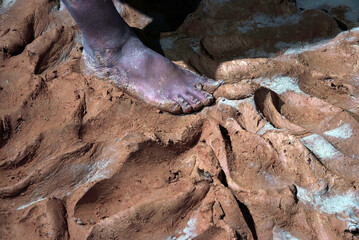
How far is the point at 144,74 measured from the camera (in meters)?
1.72

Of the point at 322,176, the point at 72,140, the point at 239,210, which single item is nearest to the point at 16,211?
the point at 72,140

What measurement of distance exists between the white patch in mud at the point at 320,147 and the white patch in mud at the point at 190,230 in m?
0.58

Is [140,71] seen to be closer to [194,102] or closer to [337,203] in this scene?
[194,102]

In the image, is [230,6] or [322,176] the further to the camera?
[230,6]

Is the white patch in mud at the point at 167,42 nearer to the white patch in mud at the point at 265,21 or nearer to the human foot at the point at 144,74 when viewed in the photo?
the human foot at the point at 144,74

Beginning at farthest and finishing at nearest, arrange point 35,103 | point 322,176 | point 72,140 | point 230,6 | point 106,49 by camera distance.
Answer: point 230,6
point 106,49
point 35,103
point 72,140
point 322,176

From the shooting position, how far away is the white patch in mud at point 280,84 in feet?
5.49

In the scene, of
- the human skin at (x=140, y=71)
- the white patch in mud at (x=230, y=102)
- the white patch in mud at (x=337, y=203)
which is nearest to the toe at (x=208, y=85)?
the human skin at (x=140, y=71)

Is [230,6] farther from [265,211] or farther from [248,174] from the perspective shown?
[265,211]

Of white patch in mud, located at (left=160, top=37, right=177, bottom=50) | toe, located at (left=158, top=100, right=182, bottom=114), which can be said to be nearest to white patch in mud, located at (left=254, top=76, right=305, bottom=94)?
toe, located at (left=158, top=100, right=182, bottom=114)

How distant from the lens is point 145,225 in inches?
47.6

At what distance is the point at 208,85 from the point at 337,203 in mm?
801

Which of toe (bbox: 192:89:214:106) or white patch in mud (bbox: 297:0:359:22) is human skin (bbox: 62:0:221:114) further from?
white patch in mud (bbox: 297:0:359:22)

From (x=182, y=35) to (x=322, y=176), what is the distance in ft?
3.74
